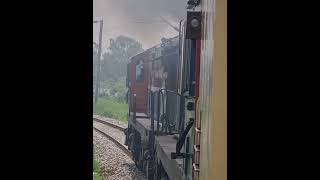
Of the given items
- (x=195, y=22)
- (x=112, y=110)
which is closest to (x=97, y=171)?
(x=112, y=110)

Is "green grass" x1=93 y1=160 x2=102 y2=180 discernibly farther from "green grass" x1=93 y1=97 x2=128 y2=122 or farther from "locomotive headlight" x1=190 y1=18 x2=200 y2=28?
"locomotive headlight" x1=190 y1=18 x2=200 y2=28

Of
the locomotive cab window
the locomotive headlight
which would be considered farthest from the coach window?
the locomotive headlight

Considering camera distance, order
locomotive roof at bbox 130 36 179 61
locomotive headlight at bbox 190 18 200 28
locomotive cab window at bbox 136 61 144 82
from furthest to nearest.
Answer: locomotive cab window at bbox 136 61 144 82
locomotive roof at bbox 130 36 179 61
locomotive headlight at bbox 190 18 200 28

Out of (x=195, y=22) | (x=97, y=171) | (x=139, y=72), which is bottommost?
(x=97, y=171)

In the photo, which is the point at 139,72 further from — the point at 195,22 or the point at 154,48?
the point at 195,22

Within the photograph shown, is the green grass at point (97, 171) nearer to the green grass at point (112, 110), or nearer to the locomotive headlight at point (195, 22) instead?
the green grass at point (112, 110)

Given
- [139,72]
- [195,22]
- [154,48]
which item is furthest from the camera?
[139,72]

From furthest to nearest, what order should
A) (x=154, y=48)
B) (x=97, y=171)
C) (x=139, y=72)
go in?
1. (x=139, y=72)
2. (x=154, y=48)
3. (x=97, y=171)

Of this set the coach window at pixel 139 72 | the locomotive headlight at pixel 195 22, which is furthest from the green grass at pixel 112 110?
the locomotive headlight at pixel 195 22
